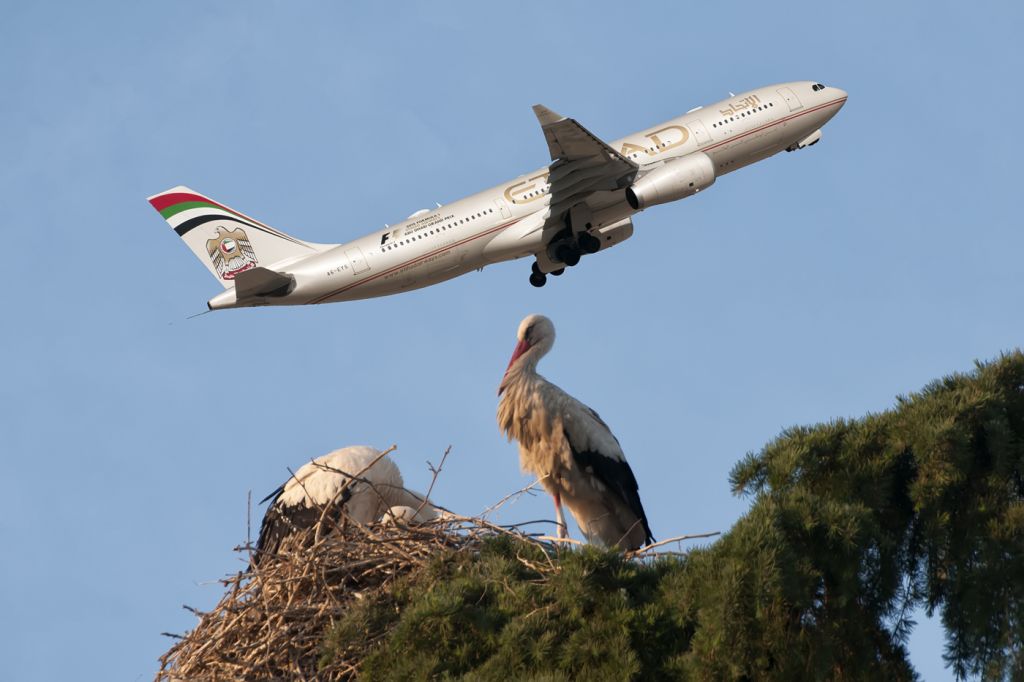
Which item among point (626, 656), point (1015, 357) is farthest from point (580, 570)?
point (1015, 357)

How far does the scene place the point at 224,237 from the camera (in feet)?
131

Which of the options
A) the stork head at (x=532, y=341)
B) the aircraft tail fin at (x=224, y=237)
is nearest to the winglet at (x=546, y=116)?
the aircraft tail fin at (x=224, y=237)

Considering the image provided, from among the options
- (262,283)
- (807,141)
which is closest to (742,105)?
(807,141)

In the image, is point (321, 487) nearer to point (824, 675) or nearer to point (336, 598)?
point (336, 598)

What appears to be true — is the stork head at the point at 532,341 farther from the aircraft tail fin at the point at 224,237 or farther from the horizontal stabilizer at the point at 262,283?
the aircraft tail fin at the point at 224,237

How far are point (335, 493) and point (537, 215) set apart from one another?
22.5 metres

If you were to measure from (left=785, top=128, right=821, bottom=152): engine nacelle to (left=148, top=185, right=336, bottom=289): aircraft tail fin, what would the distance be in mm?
13073

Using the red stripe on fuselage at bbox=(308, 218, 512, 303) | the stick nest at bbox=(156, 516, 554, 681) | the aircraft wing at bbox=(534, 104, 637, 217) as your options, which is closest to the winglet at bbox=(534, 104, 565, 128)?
the aircraft wing at bbox=(534, 104, 637, 217)

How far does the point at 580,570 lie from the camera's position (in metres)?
12.1

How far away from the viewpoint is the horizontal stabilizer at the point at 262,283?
3600cm

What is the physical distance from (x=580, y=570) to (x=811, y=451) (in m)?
2.31

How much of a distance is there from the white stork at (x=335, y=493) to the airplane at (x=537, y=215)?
1894cm

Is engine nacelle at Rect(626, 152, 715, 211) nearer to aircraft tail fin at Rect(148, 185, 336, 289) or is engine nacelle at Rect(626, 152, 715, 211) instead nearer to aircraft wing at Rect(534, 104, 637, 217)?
aircraft wing at Rect(534, 104, 637, 217)

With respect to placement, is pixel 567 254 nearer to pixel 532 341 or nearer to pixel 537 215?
pixel 537 215
